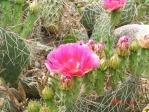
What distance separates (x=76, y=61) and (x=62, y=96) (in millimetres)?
184

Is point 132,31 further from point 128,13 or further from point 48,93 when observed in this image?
point 48,93

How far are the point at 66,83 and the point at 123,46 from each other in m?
0.32

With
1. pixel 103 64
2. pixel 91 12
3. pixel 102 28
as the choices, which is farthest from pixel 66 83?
pixel 91 12

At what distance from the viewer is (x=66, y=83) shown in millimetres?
1532

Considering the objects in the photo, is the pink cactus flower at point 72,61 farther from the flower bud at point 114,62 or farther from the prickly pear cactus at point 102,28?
the prickly pear cactus at point 102,28

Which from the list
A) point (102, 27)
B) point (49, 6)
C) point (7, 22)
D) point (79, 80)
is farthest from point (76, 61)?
point (49, 6)

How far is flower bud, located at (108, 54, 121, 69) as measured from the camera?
1715 millimetres

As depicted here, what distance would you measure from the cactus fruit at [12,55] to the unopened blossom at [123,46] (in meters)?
0.58

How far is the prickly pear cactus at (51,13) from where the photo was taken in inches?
110

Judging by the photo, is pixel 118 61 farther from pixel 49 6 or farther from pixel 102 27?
pixel 49 6

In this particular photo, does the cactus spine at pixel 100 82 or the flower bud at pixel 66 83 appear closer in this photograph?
the flower bud at pixel 66 83

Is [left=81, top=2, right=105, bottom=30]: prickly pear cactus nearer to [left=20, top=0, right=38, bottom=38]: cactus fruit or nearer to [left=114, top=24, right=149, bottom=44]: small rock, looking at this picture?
[left=114, top=24, right=149, bottom=44]: small rock

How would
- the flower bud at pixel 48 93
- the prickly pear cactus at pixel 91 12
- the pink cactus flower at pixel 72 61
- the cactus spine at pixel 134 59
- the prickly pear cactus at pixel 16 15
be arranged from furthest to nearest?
the prickly pear cactus at pixel 91 12
the prickly pear cactus at pixel 16 15
the cactus spine at pixel 134 59
the flower bud at pixel 48 93
the pink cactus flower at pixel 72 61

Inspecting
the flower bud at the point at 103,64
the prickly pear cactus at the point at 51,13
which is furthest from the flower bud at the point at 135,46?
the prickly pear cactus at the point at 51,13
